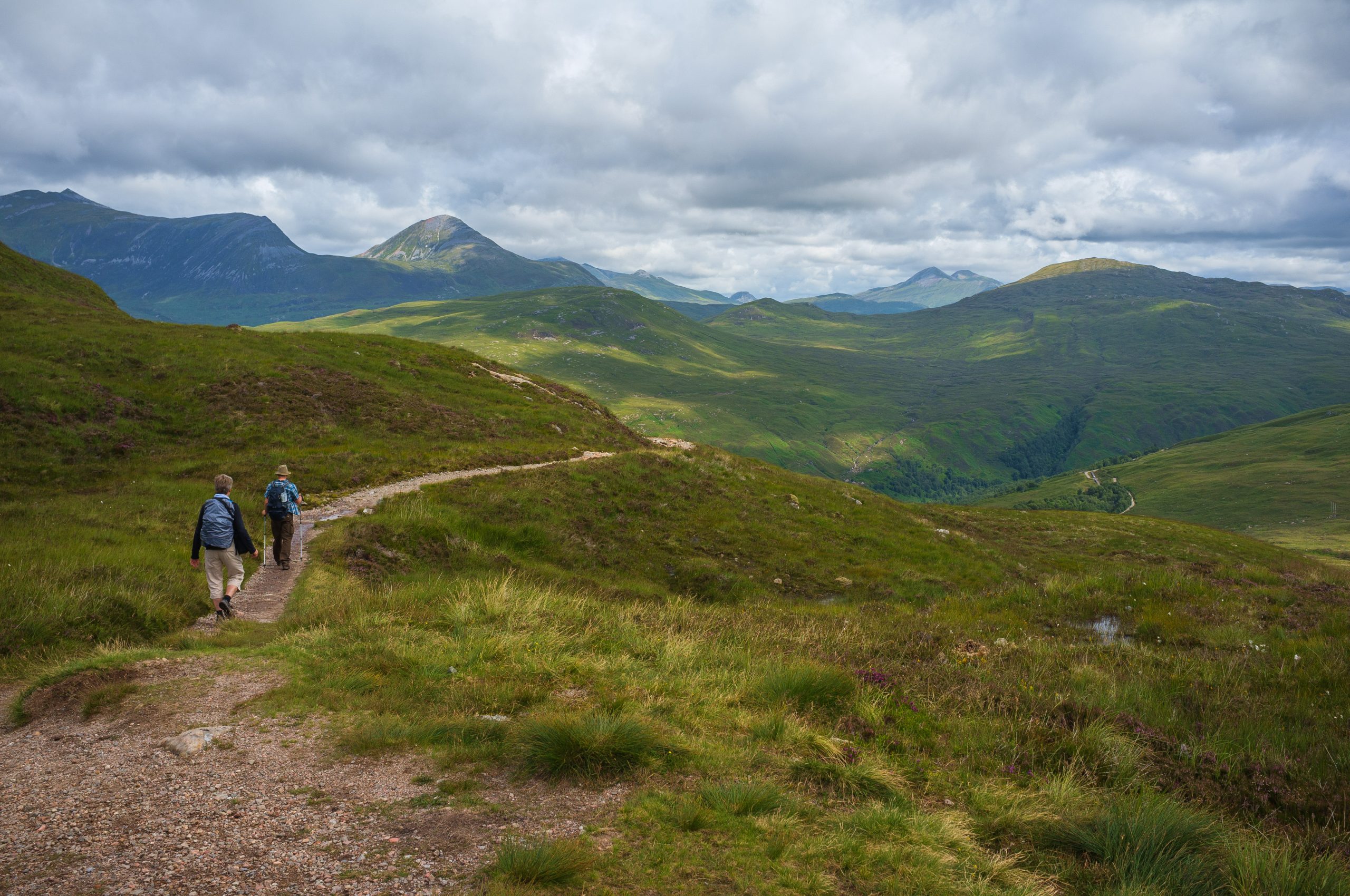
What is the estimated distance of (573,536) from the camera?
25500mm

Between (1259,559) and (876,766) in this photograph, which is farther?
(1259,559)

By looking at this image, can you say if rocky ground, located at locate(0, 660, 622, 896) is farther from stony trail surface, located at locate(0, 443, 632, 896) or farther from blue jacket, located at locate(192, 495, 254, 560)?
blue jacket, located at locate(192, 495, 254, 560)

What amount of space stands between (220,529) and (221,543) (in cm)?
33

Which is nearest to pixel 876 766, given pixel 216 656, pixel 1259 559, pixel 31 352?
pixel 216 656

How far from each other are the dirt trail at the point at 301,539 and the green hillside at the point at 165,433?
1.00 meters

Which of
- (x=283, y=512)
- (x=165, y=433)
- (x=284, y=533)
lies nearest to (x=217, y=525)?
(x=283, y=512)

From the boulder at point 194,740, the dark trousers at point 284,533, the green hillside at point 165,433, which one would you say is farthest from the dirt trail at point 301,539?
→ the boulder at point 194,740

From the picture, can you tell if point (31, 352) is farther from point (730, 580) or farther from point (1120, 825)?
point (1120, 825)

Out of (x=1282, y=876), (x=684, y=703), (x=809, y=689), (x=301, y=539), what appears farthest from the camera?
(x=301, y=539)

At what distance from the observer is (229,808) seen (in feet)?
20.8

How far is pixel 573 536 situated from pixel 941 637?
15015 mm

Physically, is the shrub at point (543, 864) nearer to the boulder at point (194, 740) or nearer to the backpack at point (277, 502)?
the boulder at point (194, 740)

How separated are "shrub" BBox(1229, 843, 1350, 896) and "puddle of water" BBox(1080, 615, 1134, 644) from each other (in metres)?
9.37

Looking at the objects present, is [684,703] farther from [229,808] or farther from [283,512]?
[283,512]
